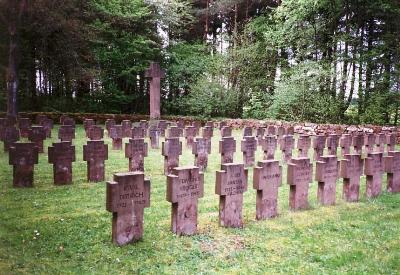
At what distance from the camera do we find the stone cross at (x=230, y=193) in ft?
20.3

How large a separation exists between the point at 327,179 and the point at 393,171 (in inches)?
83.4

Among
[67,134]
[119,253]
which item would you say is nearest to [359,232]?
[119,253]

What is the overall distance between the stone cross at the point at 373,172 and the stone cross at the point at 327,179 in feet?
3.49

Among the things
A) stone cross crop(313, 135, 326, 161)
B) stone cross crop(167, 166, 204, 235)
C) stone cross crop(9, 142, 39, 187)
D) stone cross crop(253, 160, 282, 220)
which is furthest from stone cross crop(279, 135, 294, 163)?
stone cross crop(9, 142, 39, 187)

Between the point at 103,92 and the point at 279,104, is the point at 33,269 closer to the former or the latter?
the point at 279,104

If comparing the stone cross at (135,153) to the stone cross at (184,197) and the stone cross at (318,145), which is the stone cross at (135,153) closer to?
the stone cross at (184,197)

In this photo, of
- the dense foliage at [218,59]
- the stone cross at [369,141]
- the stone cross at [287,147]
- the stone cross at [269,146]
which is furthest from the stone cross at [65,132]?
the stone cross at [369,141]

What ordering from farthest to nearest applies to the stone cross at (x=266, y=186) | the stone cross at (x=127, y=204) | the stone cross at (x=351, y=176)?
1. the stone cross at (x=351, y=176)
2. the stone cross at (x=266, y=186)
3. the stone cross at (x=127, y=204)

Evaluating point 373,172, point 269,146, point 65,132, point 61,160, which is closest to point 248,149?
point 269,146

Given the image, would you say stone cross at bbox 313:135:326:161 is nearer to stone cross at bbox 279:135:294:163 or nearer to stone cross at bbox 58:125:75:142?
stone cross at bbox 279:135:294:163

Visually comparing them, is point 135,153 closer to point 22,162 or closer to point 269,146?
point 22,162

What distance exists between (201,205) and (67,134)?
806 cm

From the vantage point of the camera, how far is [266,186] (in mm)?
6695

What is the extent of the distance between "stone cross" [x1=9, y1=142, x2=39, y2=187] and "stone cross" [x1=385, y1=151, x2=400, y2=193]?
743 centimetres
